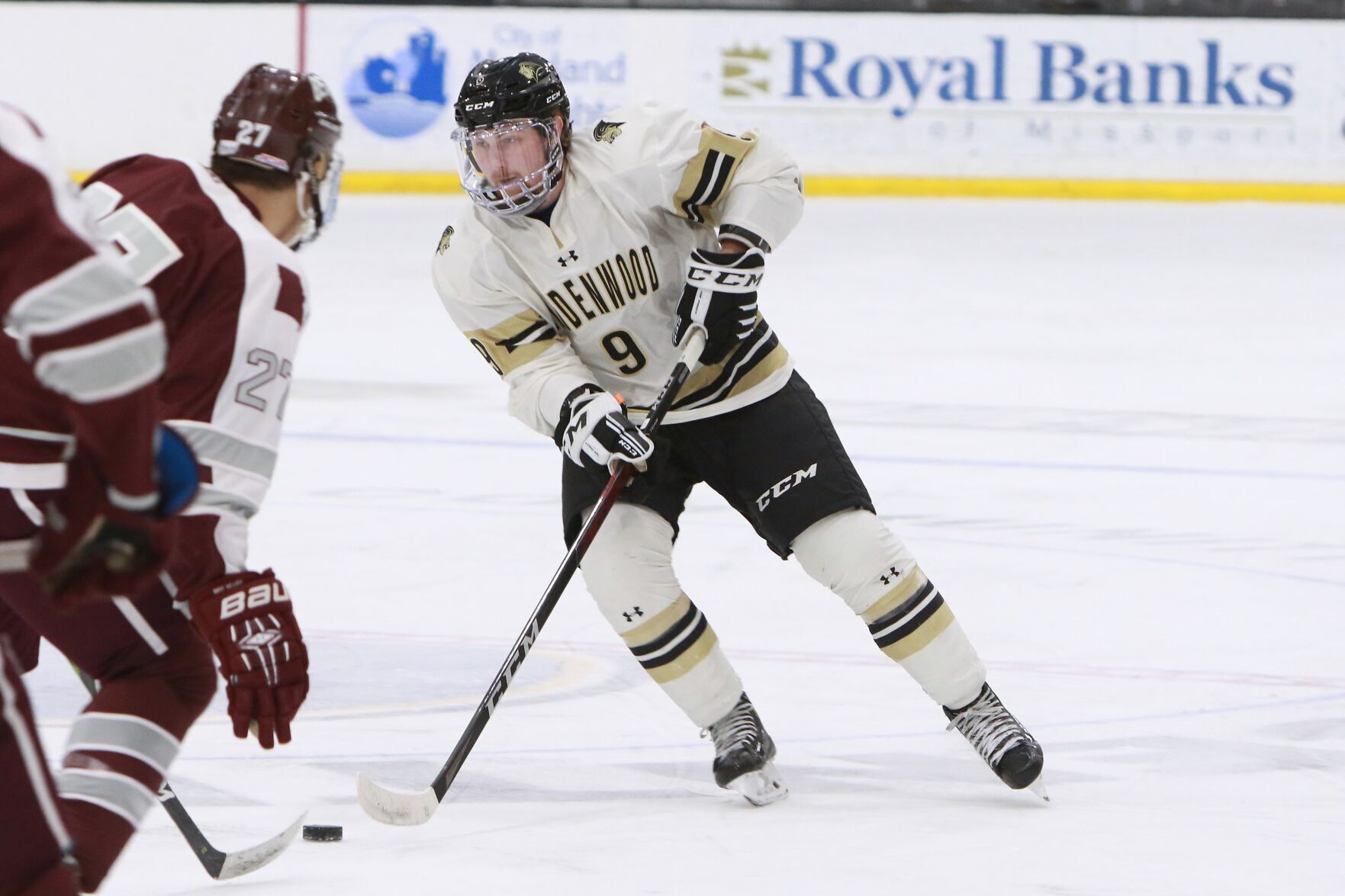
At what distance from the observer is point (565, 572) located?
114 inches

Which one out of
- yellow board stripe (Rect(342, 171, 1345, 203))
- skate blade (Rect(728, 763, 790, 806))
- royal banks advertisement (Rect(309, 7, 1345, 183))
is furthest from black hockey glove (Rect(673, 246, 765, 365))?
yellow board stripe (Rect(342, 171, 1345, 203))

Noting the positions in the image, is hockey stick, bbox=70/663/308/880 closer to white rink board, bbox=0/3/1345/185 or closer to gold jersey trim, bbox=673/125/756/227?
gold jersey trim, bbox=673/125/756/227

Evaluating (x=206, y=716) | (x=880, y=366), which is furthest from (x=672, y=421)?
(x=880, y=366)

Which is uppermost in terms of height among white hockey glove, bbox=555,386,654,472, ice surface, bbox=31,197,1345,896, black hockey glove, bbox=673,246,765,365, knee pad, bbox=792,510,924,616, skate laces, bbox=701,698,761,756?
black hockey glove, bbox=673,246,765,365

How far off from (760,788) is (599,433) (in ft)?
1.80

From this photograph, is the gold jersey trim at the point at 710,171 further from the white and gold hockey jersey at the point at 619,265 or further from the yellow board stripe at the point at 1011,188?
the yellow board stripe at the point at 1011,188

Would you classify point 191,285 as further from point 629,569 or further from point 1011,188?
point 1011,188

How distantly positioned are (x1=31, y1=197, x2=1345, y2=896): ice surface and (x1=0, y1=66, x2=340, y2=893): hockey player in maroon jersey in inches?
20.4

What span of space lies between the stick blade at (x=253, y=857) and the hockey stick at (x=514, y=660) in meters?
0.14

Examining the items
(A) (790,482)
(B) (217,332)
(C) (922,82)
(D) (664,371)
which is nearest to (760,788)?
(A) (790,482)

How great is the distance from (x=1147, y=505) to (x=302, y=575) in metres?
2.03

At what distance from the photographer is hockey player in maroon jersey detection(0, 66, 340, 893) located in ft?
6.46

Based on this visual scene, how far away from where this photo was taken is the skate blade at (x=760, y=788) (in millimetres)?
2857

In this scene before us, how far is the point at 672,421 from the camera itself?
3.09m
